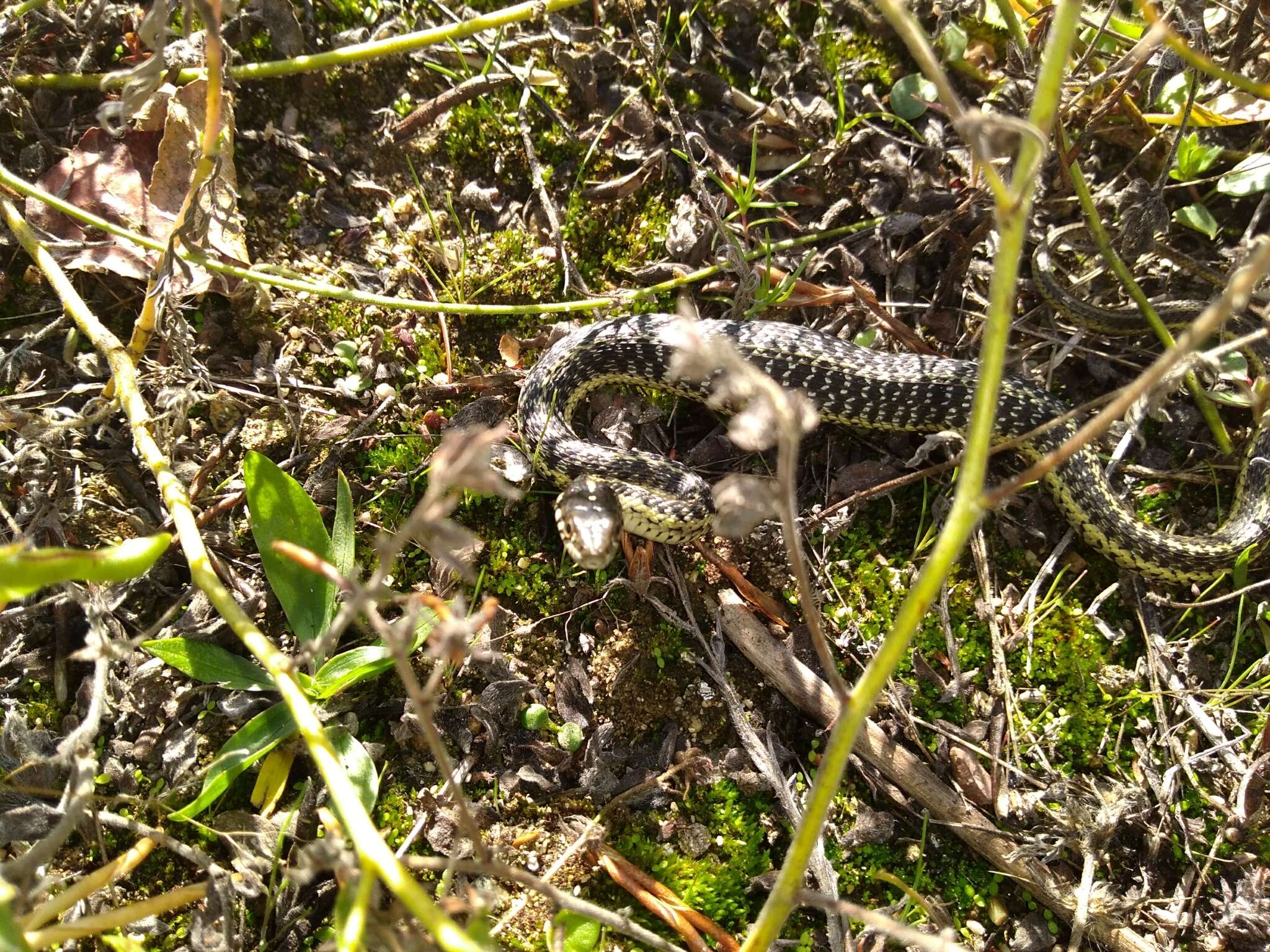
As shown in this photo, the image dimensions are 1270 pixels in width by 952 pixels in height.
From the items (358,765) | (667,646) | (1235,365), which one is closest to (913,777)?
(667,646)

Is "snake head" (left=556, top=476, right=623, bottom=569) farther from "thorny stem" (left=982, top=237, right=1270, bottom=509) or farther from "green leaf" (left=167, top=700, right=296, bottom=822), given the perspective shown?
"thorny stem" (left=982, top=237, right=1270, bottom=509)

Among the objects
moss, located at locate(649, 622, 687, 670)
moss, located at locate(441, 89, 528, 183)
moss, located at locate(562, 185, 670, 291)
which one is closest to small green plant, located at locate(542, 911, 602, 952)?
moss, located at locate(649, 622, 687, 670)

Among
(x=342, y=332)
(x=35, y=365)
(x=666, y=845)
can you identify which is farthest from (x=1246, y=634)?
(x=35, y=365)

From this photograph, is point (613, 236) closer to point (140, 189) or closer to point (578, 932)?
point (140, 189)

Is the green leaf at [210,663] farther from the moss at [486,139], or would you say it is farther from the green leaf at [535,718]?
the moss at [486,139]

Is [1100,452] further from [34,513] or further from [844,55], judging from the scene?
[34,513]

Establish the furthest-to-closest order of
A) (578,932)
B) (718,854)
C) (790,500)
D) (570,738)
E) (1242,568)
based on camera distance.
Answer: (1242,568) → (570,738) → (718,854) → (578,932) → (790,500)
